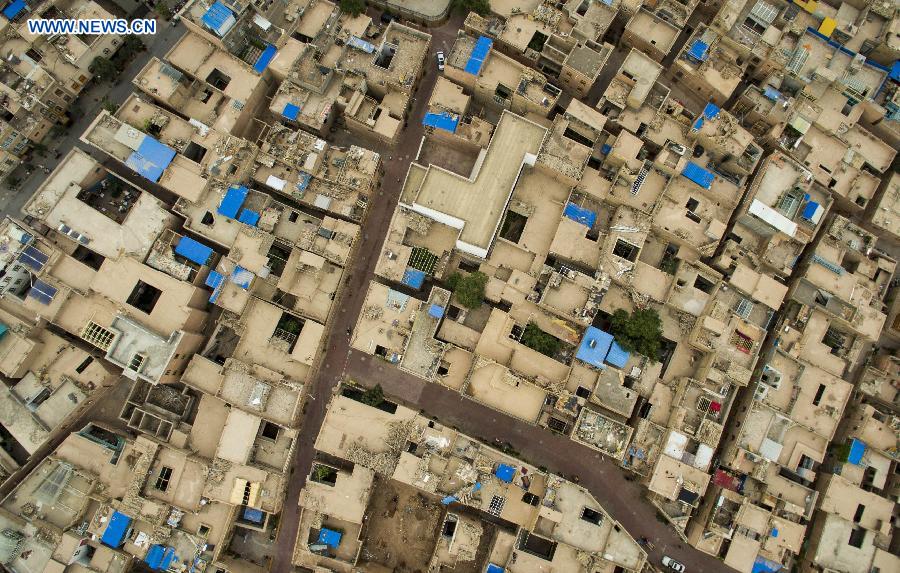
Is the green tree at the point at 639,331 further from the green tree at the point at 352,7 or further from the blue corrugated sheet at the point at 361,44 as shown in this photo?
the green tree at the point at 352,7

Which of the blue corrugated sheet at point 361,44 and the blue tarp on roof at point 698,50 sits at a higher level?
the blue tarp on roof at point 698,50

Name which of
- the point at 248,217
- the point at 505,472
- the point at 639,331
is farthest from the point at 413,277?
the point at 639,331

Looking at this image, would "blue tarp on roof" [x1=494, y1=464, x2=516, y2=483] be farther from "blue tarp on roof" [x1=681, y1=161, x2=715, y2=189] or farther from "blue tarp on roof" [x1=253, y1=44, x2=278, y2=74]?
"blue tarp on roof" [x1=253, y1=44, x2=278, y2=74]

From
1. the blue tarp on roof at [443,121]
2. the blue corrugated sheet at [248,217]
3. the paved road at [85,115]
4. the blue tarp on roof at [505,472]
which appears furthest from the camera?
the paved road at [85,115]

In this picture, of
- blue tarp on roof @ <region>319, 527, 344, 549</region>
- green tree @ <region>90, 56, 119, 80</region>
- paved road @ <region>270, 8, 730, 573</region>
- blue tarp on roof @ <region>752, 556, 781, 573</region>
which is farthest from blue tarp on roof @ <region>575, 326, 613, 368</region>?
green tree @ <region>90, 56, 119, 80</region>

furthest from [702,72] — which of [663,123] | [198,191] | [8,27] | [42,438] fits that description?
[42,438]

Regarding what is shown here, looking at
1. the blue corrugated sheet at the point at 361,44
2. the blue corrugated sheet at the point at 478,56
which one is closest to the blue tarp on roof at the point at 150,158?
the blue corrugated sheet at the point at 361,44

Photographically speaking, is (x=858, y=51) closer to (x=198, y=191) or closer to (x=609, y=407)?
(x=609, y=407)
